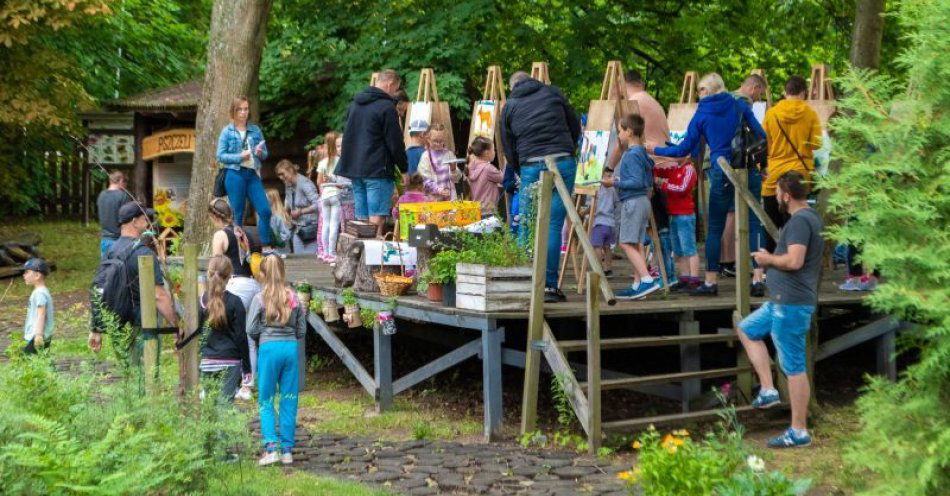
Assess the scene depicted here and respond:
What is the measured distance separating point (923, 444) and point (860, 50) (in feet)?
29.8

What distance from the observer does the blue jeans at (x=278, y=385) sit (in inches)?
360

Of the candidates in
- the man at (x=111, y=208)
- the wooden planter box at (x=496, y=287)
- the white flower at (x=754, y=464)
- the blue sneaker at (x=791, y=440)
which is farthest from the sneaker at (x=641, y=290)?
the man at (x=111, y=208)

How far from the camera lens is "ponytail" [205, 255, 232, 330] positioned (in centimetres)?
941

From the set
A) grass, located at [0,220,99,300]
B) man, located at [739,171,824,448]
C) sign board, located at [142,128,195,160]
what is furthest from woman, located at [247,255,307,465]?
sign board, located at [142,128,195,160]

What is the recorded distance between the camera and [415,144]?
1447cm

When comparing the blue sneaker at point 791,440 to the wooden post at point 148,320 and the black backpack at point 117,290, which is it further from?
the black backpack at point 117,290

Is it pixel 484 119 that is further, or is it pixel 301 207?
pixel 301 207

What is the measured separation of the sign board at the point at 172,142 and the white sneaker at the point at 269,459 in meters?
13.9

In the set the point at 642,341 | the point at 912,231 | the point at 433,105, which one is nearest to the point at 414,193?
the point at 433,105

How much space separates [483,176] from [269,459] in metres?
5.17

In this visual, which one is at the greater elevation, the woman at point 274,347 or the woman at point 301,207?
the woman at point 301,207

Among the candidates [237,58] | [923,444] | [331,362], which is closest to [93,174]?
[237,58]

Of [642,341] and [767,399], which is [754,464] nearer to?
[767,399]

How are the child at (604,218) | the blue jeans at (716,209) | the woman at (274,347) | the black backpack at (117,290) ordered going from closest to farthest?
1. the woman at (274,347)
2. the black backpack at (117,290)
3. the blue jeans at (716,209)
4. the child at (604,218)
